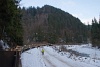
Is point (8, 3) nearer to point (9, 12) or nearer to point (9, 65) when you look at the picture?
point (9, 12)

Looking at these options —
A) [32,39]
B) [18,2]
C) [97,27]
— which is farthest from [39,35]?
[18,2]

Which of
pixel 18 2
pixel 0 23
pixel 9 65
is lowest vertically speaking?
pixel 9 65

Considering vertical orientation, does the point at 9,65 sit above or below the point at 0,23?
below

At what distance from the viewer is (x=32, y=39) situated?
542ft

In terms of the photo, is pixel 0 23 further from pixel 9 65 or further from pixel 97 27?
pixel 97 27

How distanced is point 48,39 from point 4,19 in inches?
6070

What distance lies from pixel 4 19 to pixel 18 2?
6.25 metres

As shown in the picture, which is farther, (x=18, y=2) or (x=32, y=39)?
(x=32, y=39)

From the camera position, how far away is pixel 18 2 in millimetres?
19688

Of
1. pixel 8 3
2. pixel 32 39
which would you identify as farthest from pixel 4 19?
pixel 32 39

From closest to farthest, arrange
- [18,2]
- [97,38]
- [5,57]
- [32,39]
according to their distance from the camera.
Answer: [5,57] < [18,2] < [97,38] < [32,39]

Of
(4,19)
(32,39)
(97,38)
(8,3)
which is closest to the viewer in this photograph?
(8,3)

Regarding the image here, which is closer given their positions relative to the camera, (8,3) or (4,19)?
(8,3)

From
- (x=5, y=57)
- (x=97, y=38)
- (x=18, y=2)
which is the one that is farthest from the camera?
(x=97, y=38)
